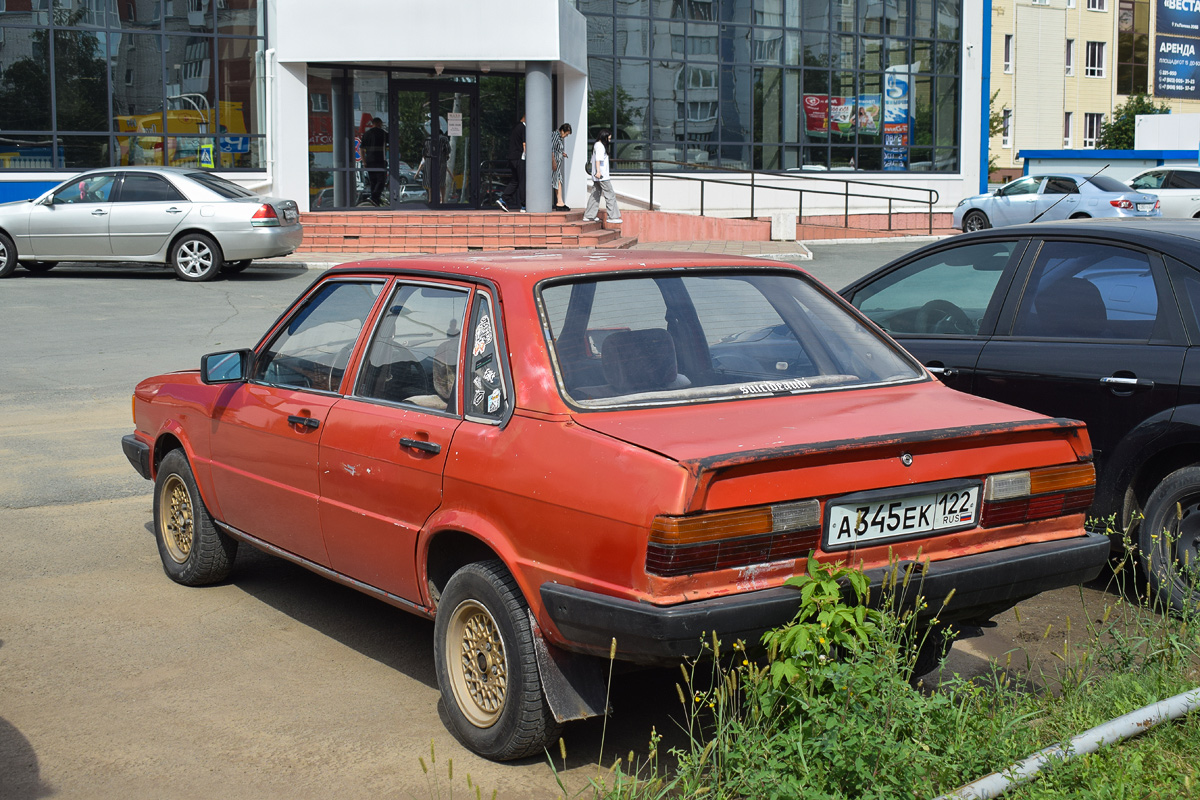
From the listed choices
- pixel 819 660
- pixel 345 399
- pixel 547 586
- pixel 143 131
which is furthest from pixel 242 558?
pixel 143 131

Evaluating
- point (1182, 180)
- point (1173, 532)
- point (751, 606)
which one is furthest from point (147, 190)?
point (1182, 180)

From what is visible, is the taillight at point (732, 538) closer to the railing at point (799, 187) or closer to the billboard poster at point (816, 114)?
the railing at point (799, 187)

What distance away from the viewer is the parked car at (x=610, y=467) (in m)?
3.31

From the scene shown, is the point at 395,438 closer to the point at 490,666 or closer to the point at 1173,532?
the point at 490,666

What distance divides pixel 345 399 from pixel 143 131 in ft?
75.8

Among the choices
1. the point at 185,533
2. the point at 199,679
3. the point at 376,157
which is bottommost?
the point at 199,679

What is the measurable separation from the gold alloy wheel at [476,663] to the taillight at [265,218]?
1554cm

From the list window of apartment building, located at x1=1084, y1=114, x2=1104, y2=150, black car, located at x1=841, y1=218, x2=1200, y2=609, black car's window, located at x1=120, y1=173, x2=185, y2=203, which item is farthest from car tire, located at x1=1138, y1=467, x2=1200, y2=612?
window of apartment building, located at x1=1084, y1=114, x2=1104, y2=150

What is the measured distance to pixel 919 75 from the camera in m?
36.0

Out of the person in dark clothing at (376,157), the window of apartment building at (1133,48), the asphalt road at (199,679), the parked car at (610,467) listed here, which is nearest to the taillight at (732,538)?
the parked car at (610,467)

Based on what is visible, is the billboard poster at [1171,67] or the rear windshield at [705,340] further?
the billboard poster at [1171,67]

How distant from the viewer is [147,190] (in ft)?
60.7

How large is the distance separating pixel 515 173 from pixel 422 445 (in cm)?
2258

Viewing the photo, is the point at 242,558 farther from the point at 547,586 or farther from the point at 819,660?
the point at 819,660
